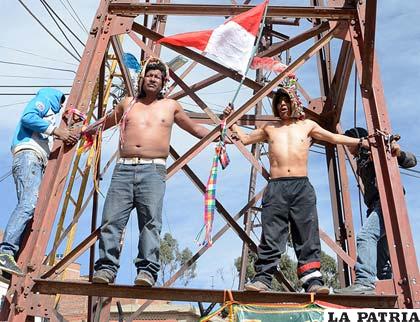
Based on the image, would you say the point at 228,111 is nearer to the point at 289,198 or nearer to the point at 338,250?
the point at 289,198

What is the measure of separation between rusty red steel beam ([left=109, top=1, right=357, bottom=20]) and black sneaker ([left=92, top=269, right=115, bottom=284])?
285cm

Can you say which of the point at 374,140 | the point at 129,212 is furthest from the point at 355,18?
the point at 129,212

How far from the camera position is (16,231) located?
5.21 m

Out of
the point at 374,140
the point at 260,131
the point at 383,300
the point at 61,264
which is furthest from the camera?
the point at 260,131

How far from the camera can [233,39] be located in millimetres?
6129

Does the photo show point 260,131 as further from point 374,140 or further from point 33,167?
point 33,167

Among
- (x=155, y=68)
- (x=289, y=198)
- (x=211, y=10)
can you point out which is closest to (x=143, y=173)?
(x=155, y=68)

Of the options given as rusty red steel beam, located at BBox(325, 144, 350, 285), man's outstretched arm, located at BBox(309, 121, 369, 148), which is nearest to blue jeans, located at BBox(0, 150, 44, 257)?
man's outstretched arm, located at BBox(309, 121, 369, 148)

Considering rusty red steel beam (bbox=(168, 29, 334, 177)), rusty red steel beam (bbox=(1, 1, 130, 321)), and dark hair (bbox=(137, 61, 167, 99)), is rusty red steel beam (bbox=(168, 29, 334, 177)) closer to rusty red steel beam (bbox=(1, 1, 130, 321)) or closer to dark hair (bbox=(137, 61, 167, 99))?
dark hair (bbox=(137, 61, 167, 99))

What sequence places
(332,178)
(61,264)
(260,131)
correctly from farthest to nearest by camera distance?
(332,178) → (260,131) → (61,264)

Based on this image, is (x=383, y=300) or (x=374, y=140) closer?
(x=383, y=300)

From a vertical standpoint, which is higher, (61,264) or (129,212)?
(129,212)

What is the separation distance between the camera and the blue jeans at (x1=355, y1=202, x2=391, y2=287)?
17.1ft

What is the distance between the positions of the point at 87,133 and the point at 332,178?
343 cm
